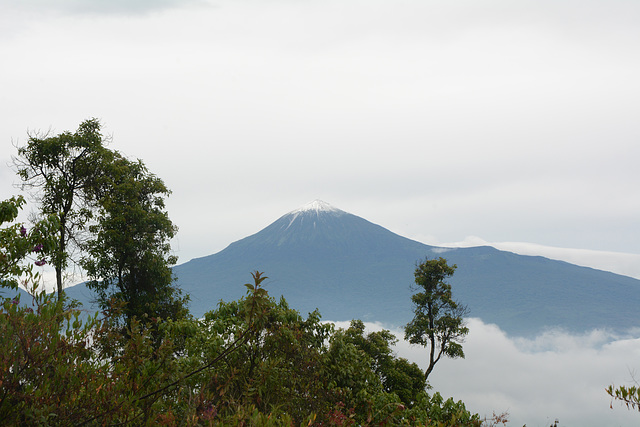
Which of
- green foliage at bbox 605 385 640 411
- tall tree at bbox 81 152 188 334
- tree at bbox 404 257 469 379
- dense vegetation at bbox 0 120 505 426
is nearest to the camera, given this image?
dense vegetation at bbox 0 120 505 426

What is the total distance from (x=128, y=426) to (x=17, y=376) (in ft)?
3.79

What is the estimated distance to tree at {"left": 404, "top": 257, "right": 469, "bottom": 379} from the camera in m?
37.4

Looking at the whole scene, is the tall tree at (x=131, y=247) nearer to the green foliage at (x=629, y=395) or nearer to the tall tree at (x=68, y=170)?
the tall tree at (x=68, y=170)

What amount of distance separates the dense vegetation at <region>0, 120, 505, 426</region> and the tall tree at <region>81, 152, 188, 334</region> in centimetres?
7

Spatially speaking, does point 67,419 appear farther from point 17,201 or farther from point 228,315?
point 17,201

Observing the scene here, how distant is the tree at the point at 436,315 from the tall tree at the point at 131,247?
17857mm

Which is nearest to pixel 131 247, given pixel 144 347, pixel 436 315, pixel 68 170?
pixel 68 170

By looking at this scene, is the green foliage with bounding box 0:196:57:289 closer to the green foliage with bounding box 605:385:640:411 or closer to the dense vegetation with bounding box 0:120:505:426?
the dense vegetation with bounding box 0:120:505:426

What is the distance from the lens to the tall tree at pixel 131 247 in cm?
2586

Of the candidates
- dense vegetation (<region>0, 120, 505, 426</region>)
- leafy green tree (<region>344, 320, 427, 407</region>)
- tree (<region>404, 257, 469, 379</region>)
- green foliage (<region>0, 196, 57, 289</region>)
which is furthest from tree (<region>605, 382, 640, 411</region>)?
tree (<region>404, 257, 469, 379</region>)

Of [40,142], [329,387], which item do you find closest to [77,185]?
[40,142]

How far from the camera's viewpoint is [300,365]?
9.69 metres

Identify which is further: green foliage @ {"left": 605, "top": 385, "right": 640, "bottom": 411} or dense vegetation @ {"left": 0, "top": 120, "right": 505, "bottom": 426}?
green foliage @ {"left": 605, "top": 385, "right": 640, "bottom": 411}

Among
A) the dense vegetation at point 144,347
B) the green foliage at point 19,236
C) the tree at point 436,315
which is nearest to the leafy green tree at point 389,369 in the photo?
the dense vegetation at point 144,347
